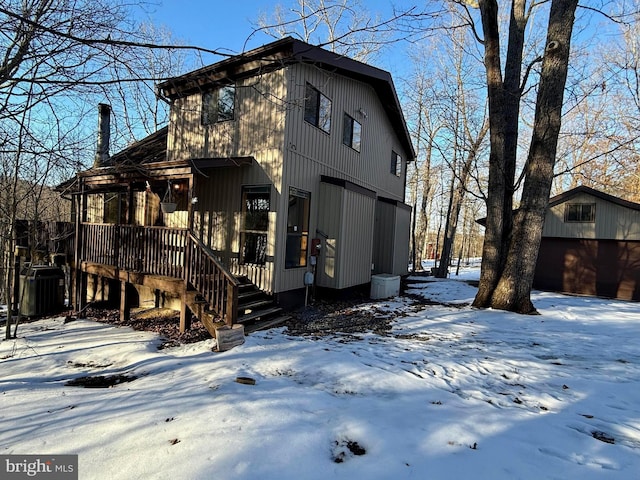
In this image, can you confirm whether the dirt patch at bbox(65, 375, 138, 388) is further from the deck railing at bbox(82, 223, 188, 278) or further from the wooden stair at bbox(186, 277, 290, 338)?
the deck railing at bbox(82, 223, 188, 278)

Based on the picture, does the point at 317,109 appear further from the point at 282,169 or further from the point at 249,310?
the point at 249,310

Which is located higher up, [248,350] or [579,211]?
[579,211]

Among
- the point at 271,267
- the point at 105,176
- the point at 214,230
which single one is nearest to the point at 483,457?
the point at 271,267

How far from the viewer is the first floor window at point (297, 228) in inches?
307

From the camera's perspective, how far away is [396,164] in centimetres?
1393

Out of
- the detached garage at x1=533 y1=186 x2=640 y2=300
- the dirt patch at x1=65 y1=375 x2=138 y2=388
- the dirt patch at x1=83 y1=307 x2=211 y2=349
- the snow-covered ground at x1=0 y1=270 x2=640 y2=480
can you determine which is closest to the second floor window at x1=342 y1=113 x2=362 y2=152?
the snow-covered ground at x1=0 y1=270 x2=640 y2=480

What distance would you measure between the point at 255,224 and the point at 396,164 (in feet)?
27.0

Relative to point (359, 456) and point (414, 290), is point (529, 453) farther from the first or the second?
point (414, 290)

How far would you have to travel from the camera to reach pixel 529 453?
2482 millimetres

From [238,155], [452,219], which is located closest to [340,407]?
[238,155]

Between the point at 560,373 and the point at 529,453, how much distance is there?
2231 millimetres

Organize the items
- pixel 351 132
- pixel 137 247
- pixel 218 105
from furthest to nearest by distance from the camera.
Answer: pixel 351 132 → pixel 218 105 → pixel 137 247

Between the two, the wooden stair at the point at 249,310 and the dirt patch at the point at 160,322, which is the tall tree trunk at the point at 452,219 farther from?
the dirt patch at the point at 160,322

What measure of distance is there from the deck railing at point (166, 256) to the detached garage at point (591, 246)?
1316cm
